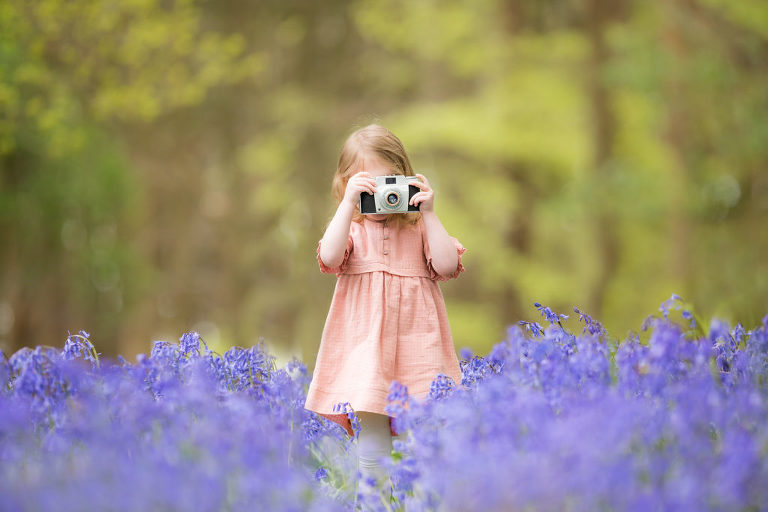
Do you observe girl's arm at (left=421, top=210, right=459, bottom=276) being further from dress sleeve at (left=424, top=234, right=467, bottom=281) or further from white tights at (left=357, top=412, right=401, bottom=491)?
white tights at (left=357, top=412, right=401, bottom=491)

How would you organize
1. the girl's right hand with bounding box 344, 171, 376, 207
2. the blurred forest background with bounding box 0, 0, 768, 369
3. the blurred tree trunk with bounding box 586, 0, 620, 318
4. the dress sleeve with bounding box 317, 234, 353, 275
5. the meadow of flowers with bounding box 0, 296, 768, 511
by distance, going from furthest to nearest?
the blurred tree trunk with bounding box 586, 0, 620, 318 → the blurred forest background with bounding box 0, 0, 768, 369 → the dress sleeve with bounding box 317, 234, 353, 275 → the girl's right hand with bounding box 344, 171, 376, 207 → the meadow of flowers with bounding box 0, 296, 768, 511

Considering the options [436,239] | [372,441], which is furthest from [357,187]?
[372,441]

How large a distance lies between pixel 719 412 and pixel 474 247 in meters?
8.59

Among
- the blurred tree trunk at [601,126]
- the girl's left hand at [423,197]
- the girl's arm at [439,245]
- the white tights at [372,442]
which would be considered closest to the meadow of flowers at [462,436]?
the white tights at [372,442]

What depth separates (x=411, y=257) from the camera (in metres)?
2.77

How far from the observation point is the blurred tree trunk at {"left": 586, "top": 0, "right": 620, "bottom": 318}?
992cm

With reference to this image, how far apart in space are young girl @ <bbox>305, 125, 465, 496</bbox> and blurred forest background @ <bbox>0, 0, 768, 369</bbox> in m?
4.02

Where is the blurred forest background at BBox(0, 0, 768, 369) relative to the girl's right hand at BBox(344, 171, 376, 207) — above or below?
above

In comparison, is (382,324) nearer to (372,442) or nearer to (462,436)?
(372,442)

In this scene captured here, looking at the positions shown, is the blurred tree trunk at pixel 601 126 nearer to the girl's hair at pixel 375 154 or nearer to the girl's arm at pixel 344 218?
the girl's hair at pixel 375 154

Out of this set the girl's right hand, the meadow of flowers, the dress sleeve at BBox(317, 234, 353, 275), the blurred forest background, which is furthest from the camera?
the blurred forest background

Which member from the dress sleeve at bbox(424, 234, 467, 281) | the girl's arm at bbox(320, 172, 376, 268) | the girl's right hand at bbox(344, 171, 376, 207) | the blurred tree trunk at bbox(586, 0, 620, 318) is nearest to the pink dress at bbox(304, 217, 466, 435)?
the dress sleeve at bbox(424, 234, 467, 281)

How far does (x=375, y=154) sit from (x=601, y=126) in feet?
26.8

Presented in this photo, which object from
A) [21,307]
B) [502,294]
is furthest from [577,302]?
[21,307]
